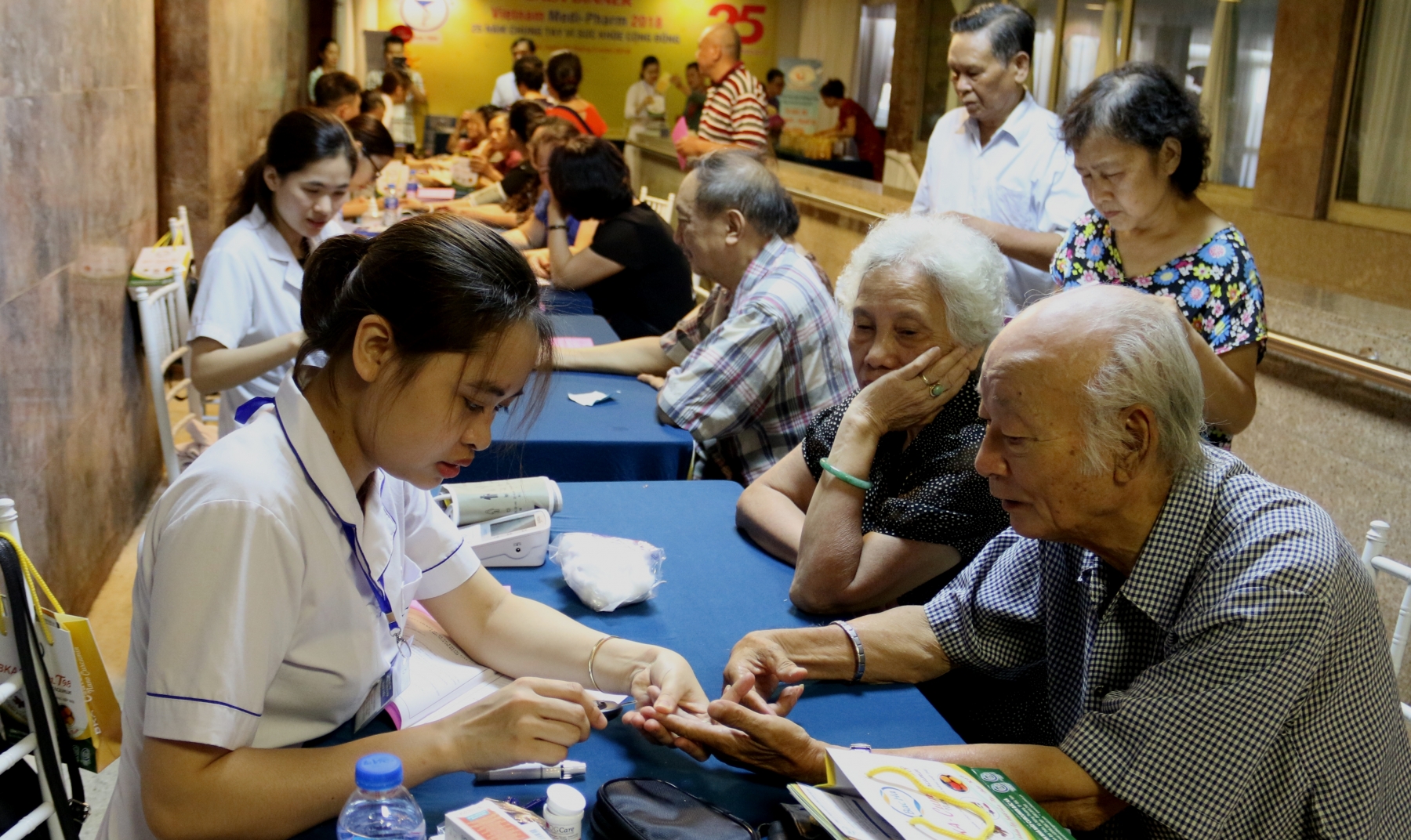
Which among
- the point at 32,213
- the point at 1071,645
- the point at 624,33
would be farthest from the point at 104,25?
the point at 624,33

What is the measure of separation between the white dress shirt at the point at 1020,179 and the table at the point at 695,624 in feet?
4.83

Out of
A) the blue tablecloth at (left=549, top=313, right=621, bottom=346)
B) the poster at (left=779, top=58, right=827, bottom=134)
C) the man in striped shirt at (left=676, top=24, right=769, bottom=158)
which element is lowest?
the blue tablecloth at (left=549, top=313, right=621, bottom=346)

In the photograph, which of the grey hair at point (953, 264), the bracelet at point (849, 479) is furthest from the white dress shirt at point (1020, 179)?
the bracelet at point (849, 479)

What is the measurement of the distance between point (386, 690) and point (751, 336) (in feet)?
5.33

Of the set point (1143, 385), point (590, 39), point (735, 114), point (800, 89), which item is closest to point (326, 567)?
point (1143, 385)

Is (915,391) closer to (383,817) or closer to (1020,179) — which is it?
(383,817)

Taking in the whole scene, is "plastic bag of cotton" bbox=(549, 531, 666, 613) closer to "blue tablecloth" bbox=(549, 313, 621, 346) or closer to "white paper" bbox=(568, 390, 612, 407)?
"white paper" bbox=(568, 390, 612, 407)

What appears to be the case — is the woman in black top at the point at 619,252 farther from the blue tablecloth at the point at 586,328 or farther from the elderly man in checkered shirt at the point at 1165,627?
the elderly man in checkered shirt at the point at 1165,627

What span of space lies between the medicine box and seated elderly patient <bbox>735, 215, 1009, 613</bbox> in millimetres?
Answer: 837

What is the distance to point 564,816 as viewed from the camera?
3.71 feet

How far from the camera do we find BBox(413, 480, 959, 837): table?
1301 mm

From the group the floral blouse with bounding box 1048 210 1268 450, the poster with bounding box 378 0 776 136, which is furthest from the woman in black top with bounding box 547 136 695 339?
the poster with bounding box 378 0 776 136

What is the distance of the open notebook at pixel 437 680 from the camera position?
1438mm

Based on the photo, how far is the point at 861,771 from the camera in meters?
1.21
